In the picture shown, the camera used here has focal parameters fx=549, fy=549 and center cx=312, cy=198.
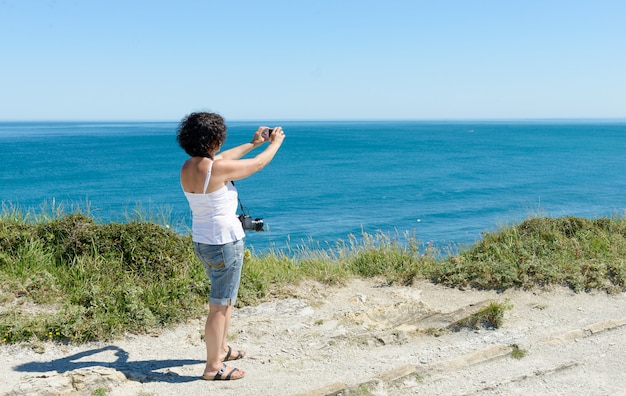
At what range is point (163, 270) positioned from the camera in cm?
701

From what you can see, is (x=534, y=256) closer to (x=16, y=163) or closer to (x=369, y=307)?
(x=369, y=307)

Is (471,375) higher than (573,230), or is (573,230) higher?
(573,230)

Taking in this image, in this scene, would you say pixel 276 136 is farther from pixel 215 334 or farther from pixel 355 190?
pixel 355 190

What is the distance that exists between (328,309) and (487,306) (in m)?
1.87

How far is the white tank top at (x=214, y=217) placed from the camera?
441cm

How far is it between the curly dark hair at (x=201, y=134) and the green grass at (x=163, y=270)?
2.48 m

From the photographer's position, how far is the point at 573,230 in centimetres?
945

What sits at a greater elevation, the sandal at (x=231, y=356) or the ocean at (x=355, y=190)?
the sandal at (x=231, y=356)

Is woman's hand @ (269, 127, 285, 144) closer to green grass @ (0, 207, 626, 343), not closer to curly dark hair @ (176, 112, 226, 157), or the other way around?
curly dark hair @ (176, 112, 226, 157)

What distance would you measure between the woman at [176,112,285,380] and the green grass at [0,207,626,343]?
5.14ft

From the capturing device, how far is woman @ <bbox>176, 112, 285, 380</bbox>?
4348mm

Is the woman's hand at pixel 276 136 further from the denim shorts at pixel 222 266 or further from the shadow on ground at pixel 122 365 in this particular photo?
the shadow on ground at pixel 122 365

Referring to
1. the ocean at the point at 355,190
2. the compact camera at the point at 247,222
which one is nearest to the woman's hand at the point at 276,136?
the compact camera at the point at 247,222

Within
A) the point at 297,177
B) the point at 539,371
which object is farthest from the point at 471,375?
the point at 297,177
